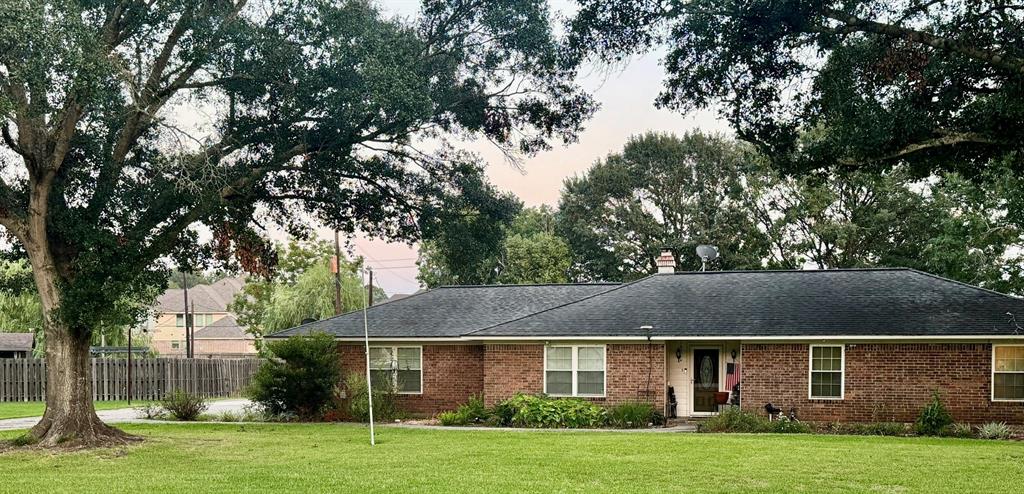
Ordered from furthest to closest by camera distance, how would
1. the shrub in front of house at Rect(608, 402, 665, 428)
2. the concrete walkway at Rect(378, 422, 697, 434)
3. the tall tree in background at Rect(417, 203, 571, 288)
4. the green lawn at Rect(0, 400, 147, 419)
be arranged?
the tall tree in background at Rect(417, 203, 571, 288), the green lawn at Rect(0, 400, 147, 419), the shrub in front of house at Rect(608, 402, 665, 428), the concrete walkway at Rect(378, 422, 697, 434)

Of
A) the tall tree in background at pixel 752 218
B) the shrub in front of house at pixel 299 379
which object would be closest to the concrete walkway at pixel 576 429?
the shrub in front of house at pixel 299 379

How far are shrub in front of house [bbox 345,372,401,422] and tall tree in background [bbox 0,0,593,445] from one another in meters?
6.02

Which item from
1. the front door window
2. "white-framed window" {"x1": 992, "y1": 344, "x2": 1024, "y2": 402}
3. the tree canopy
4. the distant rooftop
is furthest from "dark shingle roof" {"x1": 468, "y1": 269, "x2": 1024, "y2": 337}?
the distant rooftop

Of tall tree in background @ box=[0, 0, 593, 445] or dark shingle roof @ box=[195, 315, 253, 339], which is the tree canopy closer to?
dark shingle roof @ box=[195, 315, 253, 339]

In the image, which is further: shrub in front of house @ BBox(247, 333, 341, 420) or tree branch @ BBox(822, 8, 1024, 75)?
shrub in front of house @ BBox(247, 333, 341, 420)

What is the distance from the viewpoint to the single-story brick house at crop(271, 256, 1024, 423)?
78.4 feet

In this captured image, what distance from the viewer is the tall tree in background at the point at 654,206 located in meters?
52.4

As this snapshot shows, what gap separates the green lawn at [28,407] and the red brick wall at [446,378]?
A: 417 inches

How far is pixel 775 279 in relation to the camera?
29.2 m

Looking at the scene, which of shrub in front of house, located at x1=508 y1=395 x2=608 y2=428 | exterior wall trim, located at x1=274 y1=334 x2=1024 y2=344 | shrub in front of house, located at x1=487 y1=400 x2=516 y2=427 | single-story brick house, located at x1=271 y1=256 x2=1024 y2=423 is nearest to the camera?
exterior wall trim, located at x1=274 y1=334 x2=1024 y2=344

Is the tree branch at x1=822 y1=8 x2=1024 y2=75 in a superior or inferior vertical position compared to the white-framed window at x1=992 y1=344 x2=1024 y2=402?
superior

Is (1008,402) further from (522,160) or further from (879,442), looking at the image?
(522,160)

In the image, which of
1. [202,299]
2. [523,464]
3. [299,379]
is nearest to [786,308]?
[523,464]

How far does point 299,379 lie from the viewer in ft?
86.6
